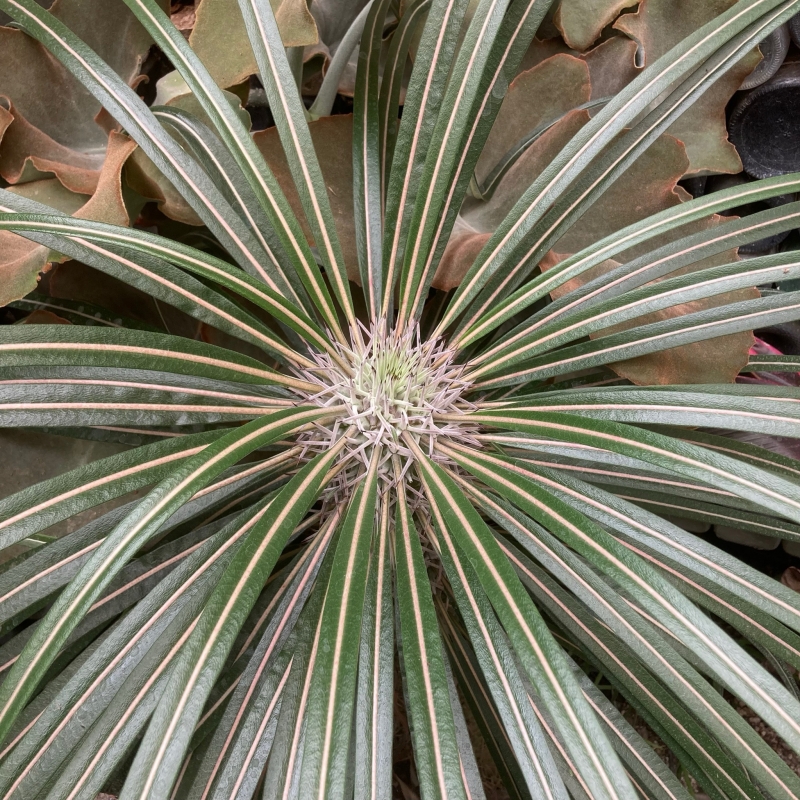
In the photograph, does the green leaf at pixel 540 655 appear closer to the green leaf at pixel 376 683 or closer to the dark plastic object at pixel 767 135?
the green leaf at pixel 376 683

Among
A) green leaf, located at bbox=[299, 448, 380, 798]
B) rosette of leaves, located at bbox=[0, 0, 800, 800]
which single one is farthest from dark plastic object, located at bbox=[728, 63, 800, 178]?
green leaf, located at bbox=[299, 448, 380, 798]

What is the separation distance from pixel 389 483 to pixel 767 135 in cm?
97

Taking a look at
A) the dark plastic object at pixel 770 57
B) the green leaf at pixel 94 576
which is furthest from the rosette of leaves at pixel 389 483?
the dark plastic object at pixel 770 57

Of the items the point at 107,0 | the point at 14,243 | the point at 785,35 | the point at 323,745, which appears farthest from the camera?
the point at 785,35

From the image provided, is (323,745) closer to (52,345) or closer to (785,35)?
(52,345)

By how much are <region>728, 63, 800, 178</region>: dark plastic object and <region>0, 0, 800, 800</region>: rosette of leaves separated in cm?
44

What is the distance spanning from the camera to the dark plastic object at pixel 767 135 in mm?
1152

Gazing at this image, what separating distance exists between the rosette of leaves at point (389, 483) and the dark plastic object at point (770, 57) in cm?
38

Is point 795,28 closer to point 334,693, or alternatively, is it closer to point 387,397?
point 387,397

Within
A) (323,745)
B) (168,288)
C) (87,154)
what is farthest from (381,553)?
(87,154)

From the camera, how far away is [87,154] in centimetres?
100

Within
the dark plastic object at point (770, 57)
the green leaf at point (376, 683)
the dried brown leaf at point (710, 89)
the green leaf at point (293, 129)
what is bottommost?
the green leaf at point (376, 683)

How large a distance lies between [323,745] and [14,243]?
2.35ft

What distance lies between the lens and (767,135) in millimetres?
1179
